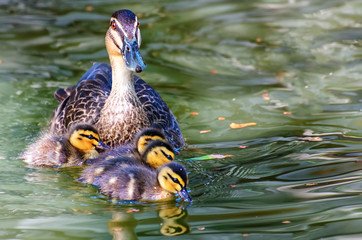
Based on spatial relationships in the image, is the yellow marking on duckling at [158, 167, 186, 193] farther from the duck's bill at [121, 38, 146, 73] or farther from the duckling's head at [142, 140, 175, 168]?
the duck's bill at [121, 38, 146, 73]

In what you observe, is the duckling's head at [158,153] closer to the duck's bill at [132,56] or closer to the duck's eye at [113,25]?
the duck's bill at [132,56]

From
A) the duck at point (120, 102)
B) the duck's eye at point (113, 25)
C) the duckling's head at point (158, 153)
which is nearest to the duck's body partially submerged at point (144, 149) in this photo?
the duckling's head at point (158, 153)

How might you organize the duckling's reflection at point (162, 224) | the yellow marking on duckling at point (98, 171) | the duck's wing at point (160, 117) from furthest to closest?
the duck's wing at point (160, 117) → the yellow marking on duckling at point (98, 171) → the duckling's reflection at point (162, 224)

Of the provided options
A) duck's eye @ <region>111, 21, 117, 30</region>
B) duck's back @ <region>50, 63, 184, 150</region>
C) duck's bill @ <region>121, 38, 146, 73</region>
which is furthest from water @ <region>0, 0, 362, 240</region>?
duck's eye @ <region>111, 21, 117, 30</region>

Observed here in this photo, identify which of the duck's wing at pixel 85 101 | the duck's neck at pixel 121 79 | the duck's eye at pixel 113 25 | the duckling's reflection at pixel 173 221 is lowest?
the duckling's reflection at pixel 173 221

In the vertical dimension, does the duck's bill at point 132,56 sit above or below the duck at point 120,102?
above

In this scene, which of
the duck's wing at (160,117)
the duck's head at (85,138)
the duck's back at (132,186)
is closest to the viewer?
the duck's back at (132,186)

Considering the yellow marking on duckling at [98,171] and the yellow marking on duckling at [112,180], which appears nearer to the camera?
the yellow marking on duckling at [112,180]

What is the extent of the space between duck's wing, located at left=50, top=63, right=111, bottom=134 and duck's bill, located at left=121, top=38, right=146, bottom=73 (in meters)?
0.81

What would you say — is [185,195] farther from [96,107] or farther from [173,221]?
[96,107]

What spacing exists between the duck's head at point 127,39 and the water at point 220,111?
3.14ft

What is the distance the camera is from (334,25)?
31.6ft

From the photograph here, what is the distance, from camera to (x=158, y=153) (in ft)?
18.5

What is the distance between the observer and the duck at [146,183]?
510 cm
